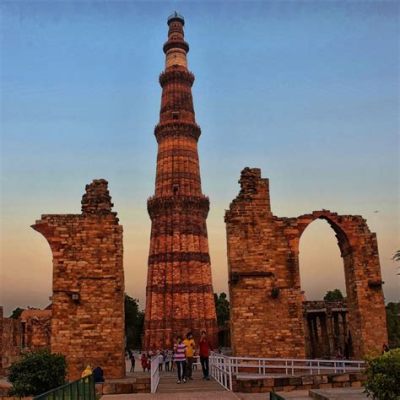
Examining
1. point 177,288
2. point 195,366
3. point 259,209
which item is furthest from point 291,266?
point 177,288

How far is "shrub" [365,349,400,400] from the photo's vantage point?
6.90m

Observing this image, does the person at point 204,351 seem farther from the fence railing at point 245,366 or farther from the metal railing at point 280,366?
the metal railing at point 280,366

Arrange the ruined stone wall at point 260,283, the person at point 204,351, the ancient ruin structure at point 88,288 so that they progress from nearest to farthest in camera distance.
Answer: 1. the person at point 204,351
2. the ancient ruin structure at point 88,288
3. the ruined stone wall at point 260,283

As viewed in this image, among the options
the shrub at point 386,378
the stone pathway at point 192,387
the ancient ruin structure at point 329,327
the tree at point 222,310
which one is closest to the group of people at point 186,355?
the stone pathway at point 192,387

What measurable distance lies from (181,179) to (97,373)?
1867 cm

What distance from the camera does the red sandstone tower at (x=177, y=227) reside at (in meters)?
27.9

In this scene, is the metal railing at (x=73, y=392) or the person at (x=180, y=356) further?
the person at (x=180, y=356)

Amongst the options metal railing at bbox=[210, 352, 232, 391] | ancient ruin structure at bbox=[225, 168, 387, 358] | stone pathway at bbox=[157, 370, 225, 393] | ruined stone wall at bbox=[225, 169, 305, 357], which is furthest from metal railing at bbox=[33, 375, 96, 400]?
ancient ruin structure at bbox=[225, 168, 387, 358]

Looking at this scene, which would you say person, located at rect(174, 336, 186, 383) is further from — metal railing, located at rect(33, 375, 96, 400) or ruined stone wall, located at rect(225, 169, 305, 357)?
ruined stone wall, located at rect(225, 169, 305, 357)

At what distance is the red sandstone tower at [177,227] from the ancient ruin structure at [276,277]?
12634mm

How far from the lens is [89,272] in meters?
15.1

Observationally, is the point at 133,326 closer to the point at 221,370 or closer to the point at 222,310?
the point at 222,310

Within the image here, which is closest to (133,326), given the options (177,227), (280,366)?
(177,227)

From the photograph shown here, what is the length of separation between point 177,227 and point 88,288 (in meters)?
Answer: 14.3
